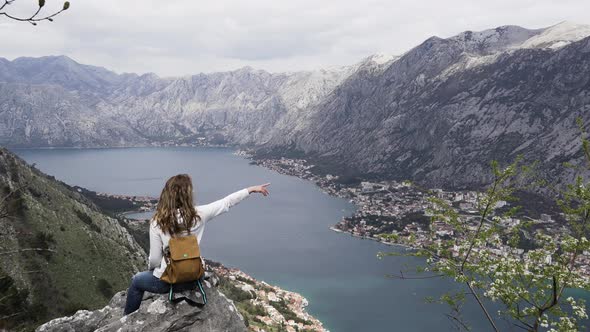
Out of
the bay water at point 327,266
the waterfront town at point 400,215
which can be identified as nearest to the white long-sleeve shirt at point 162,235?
the bay water at point 327,266

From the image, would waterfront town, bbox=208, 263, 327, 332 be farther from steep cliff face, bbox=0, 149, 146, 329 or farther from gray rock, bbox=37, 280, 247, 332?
gray rock, bbox=37, 280, 247, 332

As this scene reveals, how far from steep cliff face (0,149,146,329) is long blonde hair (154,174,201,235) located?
22512 mm

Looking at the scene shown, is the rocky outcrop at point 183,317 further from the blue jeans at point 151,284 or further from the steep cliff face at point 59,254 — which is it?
the steep cliff face at point 59,254

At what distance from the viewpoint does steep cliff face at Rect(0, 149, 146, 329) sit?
34.0m

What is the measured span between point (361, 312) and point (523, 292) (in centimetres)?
6383

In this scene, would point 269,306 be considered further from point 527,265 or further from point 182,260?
point 182,260

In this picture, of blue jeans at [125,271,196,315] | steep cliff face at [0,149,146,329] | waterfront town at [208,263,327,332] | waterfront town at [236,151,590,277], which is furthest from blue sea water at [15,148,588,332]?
steep cliff face at [0,149,146,329]

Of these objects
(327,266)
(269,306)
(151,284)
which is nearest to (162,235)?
(151,284)

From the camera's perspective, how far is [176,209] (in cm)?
721

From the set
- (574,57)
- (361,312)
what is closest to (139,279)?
(361,312)

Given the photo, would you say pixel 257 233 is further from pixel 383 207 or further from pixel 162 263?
pixel 162 263

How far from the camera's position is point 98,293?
129 feet

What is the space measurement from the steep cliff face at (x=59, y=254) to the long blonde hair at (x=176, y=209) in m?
22.5

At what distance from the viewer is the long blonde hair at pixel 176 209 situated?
7.12m
